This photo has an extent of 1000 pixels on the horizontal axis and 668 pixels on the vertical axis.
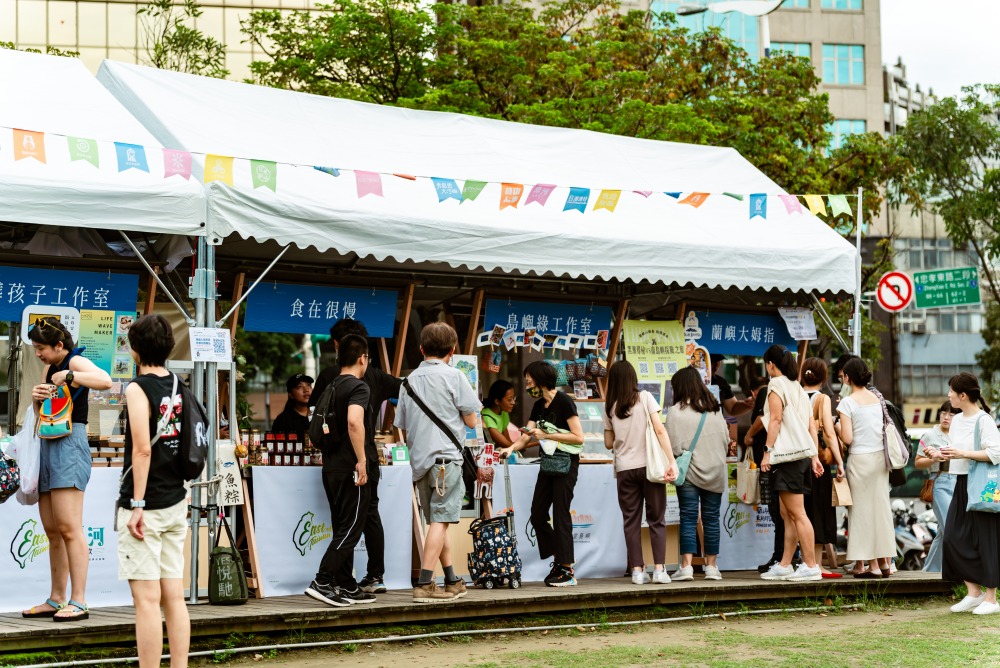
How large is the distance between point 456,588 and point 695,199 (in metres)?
4.25

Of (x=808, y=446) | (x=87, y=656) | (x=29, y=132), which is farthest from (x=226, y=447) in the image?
(x=808, y=446)

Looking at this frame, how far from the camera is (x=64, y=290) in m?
7.97

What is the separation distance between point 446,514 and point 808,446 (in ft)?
10.4

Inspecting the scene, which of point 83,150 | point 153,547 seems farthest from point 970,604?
point 83,150

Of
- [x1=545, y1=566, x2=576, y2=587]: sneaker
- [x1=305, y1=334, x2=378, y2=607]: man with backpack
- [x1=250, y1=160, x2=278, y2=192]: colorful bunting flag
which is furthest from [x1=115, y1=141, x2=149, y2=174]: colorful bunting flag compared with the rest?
[x1=545, y1=566, x2=576, y2=587]: sneaker

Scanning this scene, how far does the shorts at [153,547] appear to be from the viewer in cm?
523

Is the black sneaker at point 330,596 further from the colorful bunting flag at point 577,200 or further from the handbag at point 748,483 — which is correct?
the handbag at point 748,483

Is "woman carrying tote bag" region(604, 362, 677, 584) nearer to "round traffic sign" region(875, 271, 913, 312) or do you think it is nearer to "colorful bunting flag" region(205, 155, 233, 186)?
"colorful bunting flag" region(205, 155, 233, 186)

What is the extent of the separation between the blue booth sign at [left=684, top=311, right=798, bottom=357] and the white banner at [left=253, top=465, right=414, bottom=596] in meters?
3.65

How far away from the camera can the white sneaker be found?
831cm

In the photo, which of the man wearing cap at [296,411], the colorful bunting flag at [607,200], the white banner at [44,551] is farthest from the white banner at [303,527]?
the colorful bunting flag at [607,200]

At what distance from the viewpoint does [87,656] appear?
20.7ft

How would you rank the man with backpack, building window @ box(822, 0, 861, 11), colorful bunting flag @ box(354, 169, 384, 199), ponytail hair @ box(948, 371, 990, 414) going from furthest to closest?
building window @ box(822, 0, 861, 11), ponytail hair @ box(948, 371, 990, 414), colorful bunting flag @ box(354, 169, 384, 199), the man with backpack

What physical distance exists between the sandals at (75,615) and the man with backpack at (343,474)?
54.8 inches
